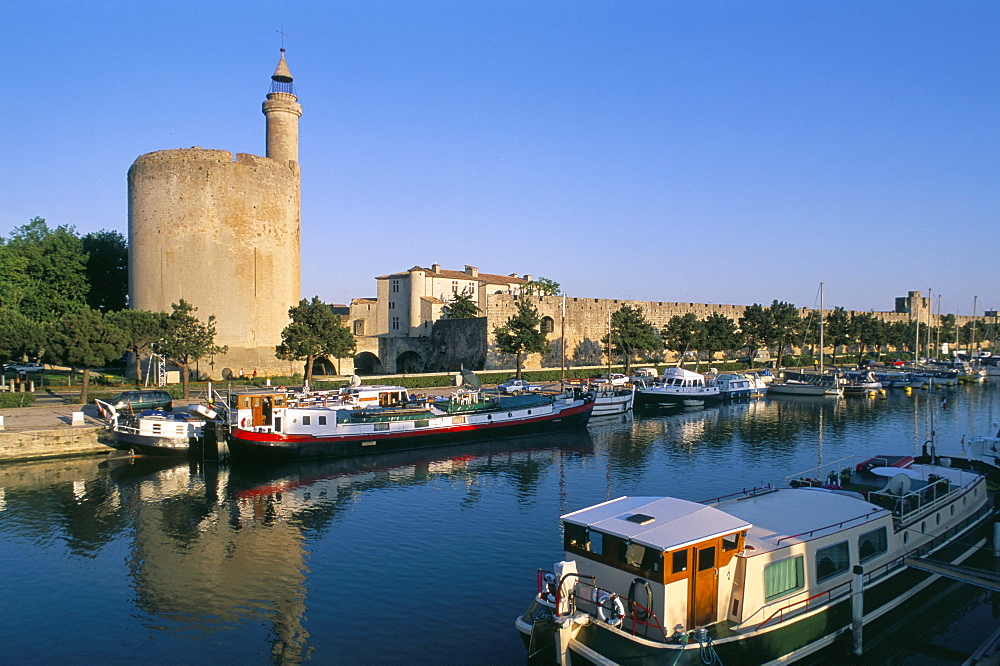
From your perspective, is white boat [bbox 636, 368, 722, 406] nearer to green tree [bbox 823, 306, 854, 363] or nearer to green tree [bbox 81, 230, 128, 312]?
green tree [bbox 823, 306, 854, 363]

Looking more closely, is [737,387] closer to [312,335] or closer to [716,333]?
[716,333]

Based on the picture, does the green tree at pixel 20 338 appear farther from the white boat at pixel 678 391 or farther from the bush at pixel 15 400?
the white boat at pixel 678 391

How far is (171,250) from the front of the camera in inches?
1484

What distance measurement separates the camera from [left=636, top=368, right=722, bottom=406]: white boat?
38.3 metres

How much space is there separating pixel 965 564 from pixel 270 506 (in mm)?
15109

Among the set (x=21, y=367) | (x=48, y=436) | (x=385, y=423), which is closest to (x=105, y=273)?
(x=21, y=367)

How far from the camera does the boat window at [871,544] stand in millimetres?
9868

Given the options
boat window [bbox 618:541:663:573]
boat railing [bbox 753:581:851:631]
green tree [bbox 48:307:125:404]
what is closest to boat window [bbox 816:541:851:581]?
boat railing [bbox 753:581:851:631]

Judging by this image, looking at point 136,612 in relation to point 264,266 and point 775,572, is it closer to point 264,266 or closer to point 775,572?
point 775,572

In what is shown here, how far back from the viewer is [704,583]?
8016 mm

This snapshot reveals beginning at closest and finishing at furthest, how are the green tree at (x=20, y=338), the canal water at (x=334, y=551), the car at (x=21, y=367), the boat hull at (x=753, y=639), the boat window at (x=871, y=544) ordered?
A: the boat hull at (x=753, y=639) → the canal water at (x=334, y=551) → the boat window at (x=871, y=544) → the green tree at (x=20, y=338) → the car at (x=21, y=367)

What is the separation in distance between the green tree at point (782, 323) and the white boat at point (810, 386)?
8.86 meters

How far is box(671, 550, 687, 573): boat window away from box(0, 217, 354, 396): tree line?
26.7 meters

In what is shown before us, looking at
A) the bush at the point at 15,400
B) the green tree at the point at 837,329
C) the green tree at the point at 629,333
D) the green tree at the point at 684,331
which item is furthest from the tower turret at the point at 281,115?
the green tree at the point at 837,329
